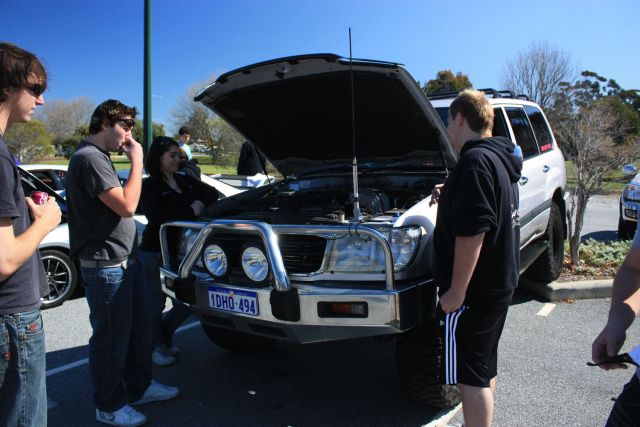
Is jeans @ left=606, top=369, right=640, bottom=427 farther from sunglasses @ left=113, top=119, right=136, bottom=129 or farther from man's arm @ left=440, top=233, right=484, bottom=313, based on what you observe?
sunglasses @ left=113, top=119, right=136, bottom=129

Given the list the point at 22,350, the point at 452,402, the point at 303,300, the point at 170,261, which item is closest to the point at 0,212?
the point at 22,350

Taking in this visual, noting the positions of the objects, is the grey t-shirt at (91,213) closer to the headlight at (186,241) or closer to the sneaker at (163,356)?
the headlight at (186,241)

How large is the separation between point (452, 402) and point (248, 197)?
2244 millimetres

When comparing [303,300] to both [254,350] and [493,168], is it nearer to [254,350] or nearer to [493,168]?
[493,168]

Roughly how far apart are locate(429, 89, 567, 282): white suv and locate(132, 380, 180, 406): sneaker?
2.76m

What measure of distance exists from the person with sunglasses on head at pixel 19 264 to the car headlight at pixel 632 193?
26.0 feet

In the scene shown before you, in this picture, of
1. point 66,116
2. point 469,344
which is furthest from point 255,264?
point 66,116

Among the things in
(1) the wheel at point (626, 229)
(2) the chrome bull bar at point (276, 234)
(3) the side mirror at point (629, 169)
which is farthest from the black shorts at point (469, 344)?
(1) the wheel at point (626, 229)

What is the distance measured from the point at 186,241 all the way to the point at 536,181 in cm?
306

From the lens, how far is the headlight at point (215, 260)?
9.62 feet

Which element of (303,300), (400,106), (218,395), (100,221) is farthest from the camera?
(400,106)

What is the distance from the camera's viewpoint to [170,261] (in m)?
3.45

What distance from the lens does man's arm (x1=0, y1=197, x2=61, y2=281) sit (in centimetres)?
161

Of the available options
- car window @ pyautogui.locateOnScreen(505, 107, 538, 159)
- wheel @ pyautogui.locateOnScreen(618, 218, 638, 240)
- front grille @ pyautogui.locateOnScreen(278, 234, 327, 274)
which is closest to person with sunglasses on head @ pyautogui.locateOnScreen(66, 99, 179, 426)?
front grille @ pyautogui.locateOnScreen(278, 234, 327, 274)
